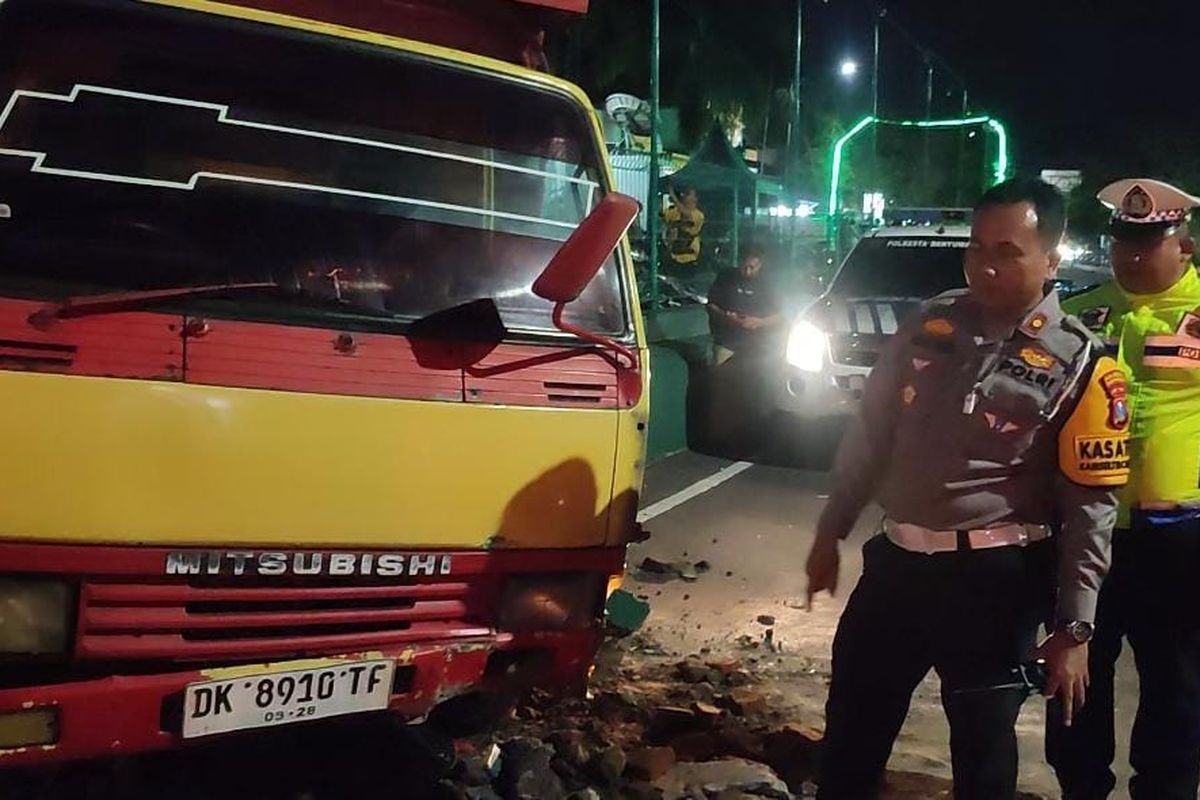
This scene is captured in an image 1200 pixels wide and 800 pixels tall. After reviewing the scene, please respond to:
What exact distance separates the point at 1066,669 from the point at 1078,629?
0.38 feet

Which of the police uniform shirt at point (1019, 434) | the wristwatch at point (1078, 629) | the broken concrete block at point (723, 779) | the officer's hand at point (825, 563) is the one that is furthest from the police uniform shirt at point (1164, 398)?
the broken concrete block at point (723, 779)

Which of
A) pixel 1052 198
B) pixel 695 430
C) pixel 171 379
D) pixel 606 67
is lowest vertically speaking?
pixel 695 430

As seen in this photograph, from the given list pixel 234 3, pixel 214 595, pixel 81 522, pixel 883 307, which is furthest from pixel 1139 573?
pixel 883 307

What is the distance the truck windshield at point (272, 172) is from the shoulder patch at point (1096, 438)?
1.43 meters

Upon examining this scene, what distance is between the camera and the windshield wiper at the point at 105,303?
2.79 metres

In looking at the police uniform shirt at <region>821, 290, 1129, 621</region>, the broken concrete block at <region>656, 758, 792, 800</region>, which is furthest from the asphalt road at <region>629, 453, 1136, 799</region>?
the police uniform shirt at <region>821, 290, 1129, 621</region>

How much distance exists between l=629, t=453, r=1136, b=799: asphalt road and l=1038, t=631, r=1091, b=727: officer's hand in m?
1.43

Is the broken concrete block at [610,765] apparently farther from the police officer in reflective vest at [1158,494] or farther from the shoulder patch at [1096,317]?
the shoulder patch at [1096,317]

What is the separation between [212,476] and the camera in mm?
2848

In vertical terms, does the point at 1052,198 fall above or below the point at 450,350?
above

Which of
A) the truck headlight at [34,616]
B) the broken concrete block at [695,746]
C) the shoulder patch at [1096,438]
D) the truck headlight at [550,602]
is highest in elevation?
the shoulder patch at [1096,438]

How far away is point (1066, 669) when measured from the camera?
2.69m

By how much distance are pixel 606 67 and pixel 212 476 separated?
816 inches

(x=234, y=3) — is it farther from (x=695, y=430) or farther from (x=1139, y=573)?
(x=695, y=430)
